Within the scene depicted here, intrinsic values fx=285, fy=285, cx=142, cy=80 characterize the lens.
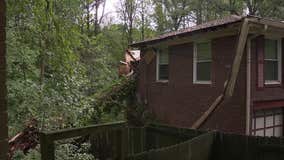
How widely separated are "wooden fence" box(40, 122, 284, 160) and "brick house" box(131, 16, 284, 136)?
2.25m

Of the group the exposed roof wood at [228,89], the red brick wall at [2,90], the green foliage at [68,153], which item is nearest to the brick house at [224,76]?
A: the exposed roof wood at [228,89]

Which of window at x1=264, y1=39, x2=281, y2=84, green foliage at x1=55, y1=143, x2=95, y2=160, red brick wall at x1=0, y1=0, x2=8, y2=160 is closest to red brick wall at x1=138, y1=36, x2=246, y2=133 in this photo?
window at x1=264, y1=39, x2=281, y2=84

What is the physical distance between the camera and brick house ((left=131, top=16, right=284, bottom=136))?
27.3 feet

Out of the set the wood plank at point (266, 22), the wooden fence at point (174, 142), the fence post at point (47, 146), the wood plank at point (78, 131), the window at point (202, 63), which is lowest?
the wooden fence at point (174, 142)

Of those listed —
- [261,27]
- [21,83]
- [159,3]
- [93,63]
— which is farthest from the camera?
[159,3]

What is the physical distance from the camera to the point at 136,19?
972 inches

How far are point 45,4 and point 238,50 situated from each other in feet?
14.8

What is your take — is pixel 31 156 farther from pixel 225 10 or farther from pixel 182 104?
pixel 225 10

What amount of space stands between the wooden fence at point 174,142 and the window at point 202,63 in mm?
4463

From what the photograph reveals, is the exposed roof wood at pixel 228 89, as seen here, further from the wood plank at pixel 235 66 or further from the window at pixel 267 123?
the window at pixel 267 123

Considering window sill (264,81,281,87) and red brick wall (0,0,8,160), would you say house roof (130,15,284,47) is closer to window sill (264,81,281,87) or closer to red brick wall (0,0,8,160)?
window sill (264,81,281,87)

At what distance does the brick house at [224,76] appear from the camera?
8320mm

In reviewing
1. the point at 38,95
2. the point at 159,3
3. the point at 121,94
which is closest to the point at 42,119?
the point at 38,95

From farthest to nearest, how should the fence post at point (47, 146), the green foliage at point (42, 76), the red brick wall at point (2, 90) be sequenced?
the green foliage at point (42, 76) → the fence post at point (47, 146) → the red brick wall at point (2, 90)
